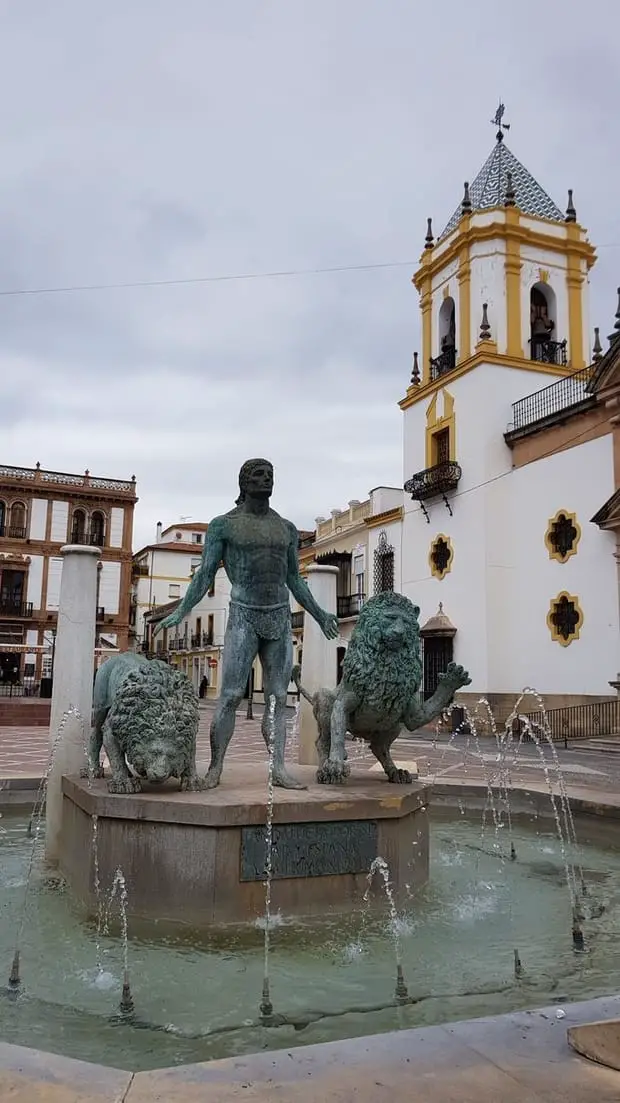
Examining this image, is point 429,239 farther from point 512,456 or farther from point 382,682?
point 382,682

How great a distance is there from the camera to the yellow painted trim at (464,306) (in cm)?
2420

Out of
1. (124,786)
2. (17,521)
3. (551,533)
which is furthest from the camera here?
(17,521)

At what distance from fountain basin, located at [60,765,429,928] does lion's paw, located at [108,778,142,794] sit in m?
0.07

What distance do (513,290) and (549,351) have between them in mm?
2049

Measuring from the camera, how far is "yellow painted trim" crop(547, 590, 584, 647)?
1972 cm

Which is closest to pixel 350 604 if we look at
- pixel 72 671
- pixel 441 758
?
pixel 441 758

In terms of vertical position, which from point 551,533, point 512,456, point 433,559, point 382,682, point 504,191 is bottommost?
point 382,682

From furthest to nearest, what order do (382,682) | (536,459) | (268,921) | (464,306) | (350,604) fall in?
(350,604)
(464,306)
(536,459)
(382,682)
(268,921)

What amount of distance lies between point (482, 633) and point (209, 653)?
28.7 m

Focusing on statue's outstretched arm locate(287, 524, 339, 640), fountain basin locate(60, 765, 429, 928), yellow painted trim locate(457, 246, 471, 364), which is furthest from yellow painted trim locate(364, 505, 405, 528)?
fountain basin locate(60, 765, 429, 928)

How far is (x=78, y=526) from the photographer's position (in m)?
45.5

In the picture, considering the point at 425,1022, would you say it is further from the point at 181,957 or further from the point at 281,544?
the point at 281,544

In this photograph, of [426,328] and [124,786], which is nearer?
[124,786]

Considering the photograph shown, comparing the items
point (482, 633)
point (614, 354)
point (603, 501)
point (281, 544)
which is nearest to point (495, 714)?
point (482, 633)
